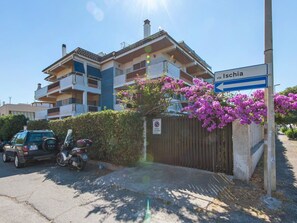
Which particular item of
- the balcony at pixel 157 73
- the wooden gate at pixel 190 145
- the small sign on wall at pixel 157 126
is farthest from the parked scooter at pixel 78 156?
the balcony at pixel 157 73

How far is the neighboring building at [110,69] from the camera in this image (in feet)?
48.9

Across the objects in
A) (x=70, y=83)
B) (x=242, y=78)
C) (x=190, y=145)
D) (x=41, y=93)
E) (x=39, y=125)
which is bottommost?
(x=190, y=145)

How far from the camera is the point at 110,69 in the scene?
58.5 feet

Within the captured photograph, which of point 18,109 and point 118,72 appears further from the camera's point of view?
point 18,109

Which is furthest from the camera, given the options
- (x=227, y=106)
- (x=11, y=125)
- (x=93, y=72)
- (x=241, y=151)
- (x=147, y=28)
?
(x=93, y=72)

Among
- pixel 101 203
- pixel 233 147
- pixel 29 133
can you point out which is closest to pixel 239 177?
pixel 233 147

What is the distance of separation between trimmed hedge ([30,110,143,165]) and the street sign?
356 cm

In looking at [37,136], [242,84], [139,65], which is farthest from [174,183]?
[139,65]

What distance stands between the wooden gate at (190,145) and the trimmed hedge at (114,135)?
58cm

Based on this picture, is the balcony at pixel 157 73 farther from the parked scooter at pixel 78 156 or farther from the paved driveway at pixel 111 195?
the paved driveway at pixel 111 195

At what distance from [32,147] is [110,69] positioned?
1149 cm

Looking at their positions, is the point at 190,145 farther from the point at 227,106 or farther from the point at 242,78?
the point at 242,78

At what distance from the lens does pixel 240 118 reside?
4.91 m

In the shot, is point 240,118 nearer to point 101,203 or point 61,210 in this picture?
point 101,203
